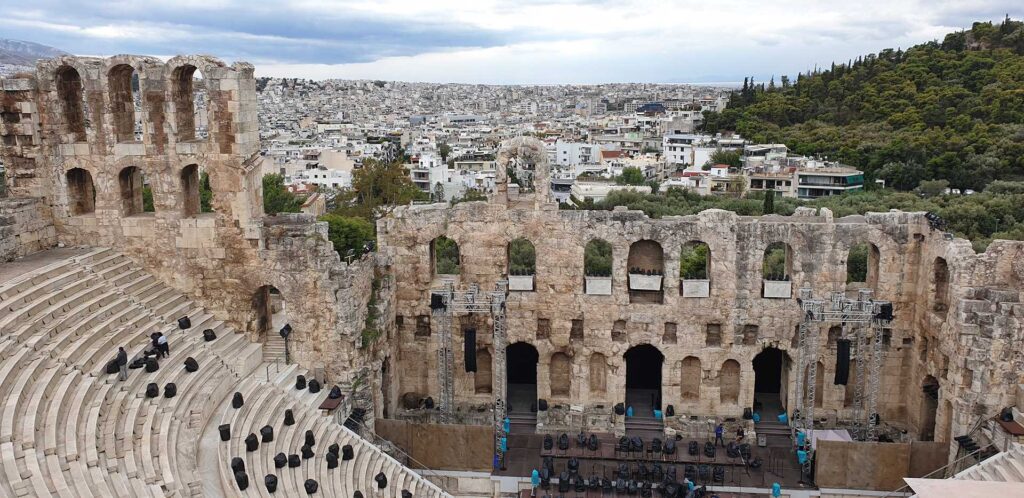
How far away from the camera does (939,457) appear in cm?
2564

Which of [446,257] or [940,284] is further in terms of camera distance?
[446,257]

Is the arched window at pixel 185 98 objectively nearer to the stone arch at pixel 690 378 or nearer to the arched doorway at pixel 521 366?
the arched doorway at pixel 521 366

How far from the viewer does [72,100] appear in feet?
86.4

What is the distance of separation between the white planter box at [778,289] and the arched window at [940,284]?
4.70 meters

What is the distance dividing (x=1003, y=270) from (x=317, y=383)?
22569mm

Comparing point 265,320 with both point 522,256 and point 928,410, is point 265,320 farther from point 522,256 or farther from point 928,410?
point 928,410

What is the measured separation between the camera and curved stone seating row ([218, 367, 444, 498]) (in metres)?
20.0

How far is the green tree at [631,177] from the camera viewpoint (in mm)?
95312

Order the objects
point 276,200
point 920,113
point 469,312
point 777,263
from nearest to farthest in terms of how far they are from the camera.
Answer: point 469,312
point 777,263
point 276,200
point 920,113

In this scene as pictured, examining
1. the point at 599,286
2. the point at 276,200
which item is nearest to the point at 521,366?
the point at 599,286

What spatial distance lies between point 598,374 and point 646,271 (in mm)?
4286

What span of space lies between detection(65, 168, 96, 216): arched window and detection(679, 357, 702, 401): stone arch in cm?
2158

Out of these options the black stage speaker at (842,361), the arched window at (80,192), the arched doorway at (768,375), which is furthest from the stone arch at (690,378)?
the arched window at (80,192)

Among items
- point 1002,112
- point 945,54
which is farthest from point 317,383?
point 945,54
